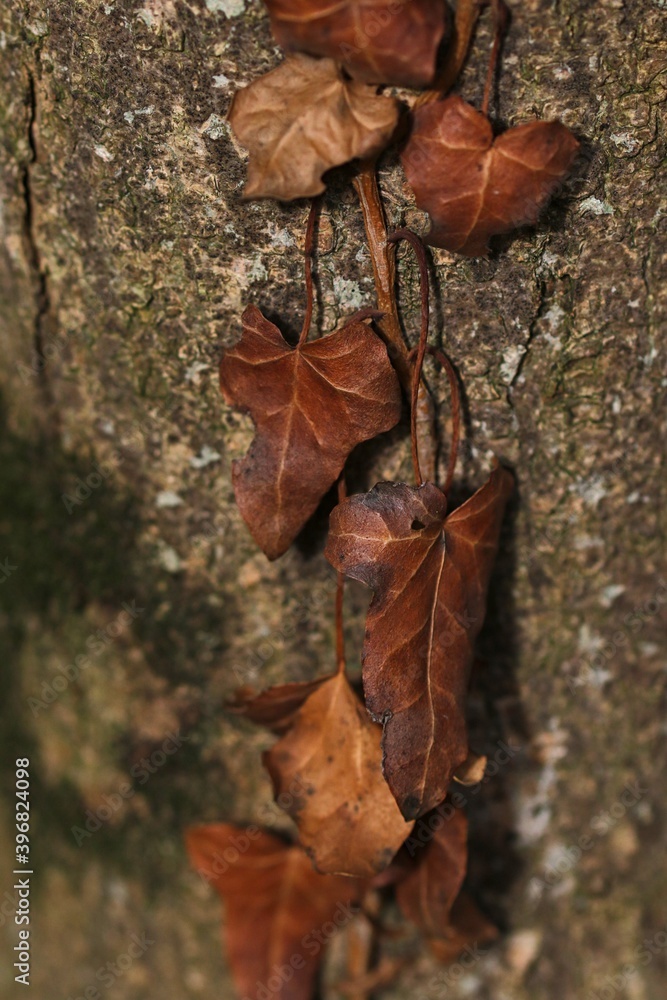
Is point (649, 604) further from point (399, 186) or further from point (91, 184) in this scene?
point (91, 184)

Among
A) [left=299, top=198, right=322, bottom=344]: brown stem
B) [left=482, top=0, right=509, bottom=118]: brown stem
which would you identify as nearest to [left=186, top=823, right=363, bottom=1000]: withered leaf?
[left=299, top=198, right=322, bottom=344]: brown stem

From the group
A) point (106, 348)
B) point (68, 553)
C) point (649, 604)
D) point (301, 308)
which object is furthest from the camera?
point (68, 553)

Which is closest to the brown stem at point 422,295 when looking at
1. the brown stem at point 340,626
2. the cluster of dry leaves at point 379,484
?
the cluster of dry leaves at point 379,484

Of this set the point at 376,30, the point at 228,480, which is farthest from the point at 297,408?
the point at 376,30

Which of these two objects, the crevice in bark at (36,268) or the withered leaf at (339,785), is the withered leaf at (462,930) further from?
the crevice in bark at (36,268)

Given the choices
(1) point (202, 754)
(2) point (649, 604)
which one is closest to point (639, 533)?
(2) point (649, 604)

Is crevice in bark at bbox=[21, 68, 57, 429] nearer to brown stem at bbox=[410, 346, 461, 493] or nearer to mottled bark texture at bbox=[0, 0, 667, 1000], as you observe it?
mottled bark texture at bbox=[0, 0, 667, 1000]

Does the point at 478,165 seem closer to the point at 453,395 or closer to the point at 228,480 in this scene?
the point at 453,395
